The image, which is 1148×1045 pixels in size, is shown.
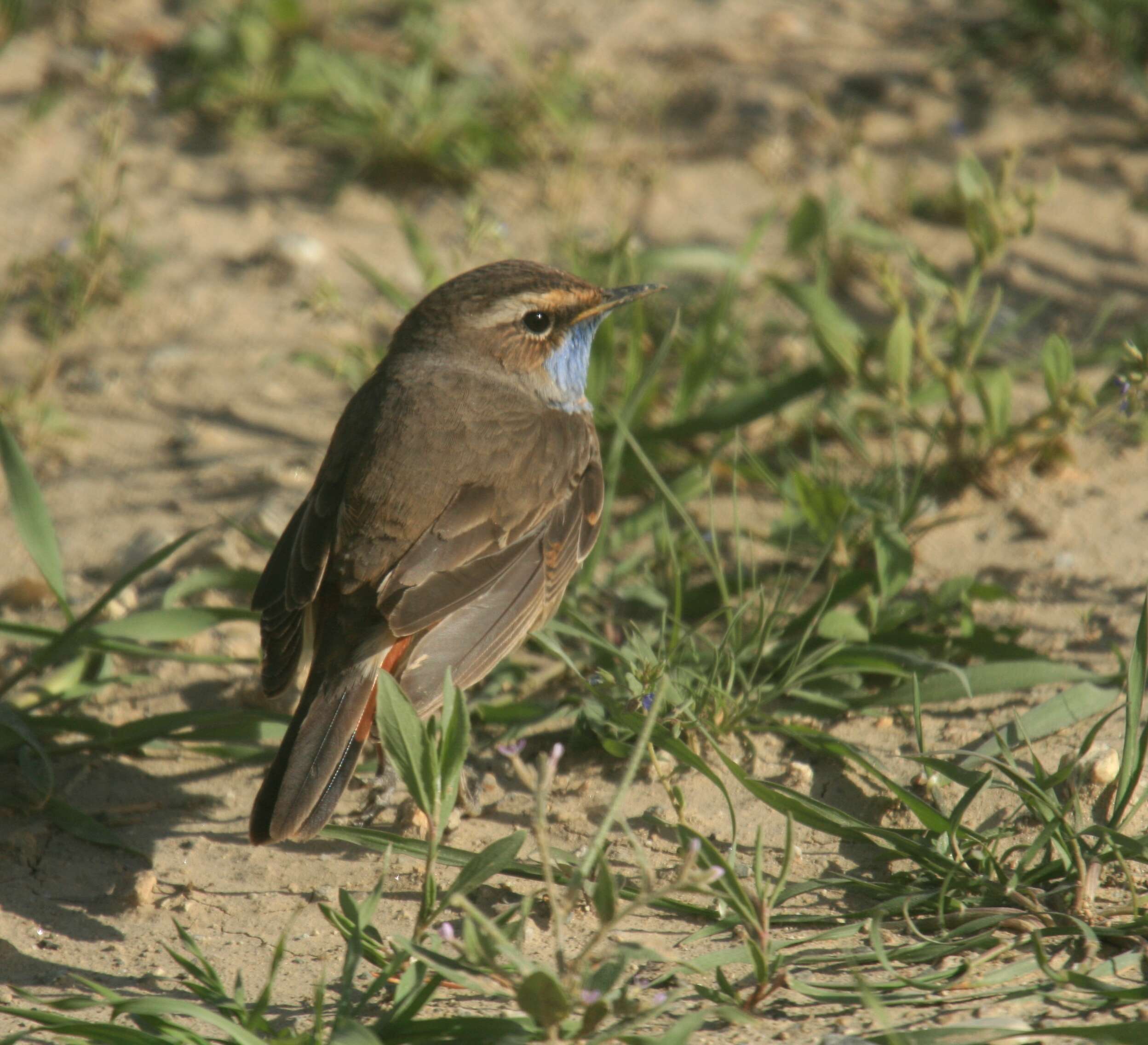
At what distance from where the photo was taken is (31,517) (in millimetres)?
5059

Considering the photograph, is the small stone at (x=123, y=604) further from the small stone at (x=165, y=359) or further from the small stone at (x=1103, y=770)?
the small stone at (x=1103, y=770)

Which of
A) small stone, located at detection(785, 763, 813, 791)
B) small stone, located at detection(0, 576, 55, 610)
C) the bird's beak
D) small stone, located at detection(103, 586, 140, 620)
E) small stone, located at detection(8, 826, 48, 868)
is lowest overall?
small stone, located at detection(8, 826, 48, 868)

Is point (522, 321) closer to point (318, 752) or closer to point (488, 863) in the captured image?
point (318, 752)

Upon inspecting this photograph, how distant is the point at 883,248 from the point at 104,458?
12.6ft

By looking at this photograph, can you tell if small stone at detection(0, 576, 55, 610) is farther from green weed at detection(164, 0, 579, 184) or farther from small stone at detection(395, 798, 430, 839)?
green weed at detection(164, 0, 579, 184)

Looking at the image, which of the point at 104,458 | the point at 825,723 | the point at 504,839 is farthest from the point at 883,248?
the point at 504,839

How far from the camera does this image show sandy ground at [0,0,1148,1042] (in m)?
4.29

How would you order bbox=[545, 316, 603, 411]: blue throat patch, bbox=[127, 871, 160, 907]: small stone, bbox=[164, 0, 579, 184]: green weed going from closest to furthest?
bbox=[127, 871, 160, 907]: small stone < bbox=[545, 316, 603, 411]: blue throat patch < bbox=[164, 0, 579, 184]: green weed

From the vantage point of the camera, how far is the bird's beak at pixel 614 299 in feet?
17.7

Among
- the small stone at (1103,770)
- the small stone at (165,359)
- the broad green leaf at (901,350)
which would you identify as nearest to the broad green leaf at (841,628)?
the small stone at (1103,770)

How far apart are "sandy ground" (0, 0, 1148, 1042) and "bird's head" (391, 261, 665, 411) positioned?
555 millimetres

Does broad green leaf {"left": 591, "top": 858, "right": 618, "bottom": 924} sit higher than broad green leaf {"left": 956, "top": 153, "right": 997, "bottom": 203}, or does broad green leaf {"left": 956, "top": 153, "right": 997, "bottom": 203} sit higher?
broad green leaf {"left": 956, "top": 153, "right": 997, "bottom": 203}

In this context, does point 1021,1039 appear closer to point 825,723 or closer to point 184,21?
point 825,723

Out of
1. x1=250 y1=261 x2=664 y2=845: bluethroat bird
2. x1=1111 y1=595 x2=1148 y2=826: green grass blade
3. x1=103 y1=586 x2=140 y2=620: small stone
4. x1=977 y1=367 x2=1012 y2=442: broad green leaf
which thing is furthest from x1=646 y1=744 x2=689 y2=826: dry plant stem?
x1=103 y1=586 x2=140 y2=620: small stone
